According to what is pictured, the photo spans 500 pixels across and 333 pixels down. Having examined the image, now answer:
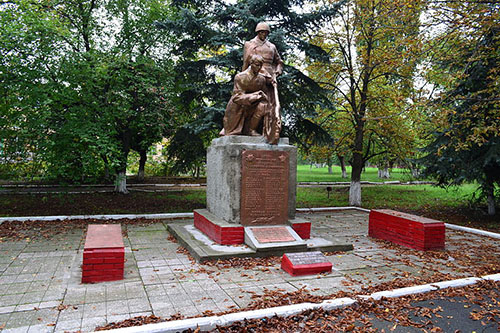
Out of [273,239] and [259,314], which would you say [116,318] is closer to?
[259,314]

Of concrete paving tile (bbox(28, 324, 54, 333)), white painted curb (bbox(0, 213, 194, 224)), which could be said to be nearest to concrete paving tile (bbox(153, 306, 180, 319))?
concrete paving tile (bbox(28, 324, 54, 333))

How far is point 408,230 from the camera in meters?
7.27

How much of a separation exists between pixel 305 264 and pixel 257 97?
11.6 feet

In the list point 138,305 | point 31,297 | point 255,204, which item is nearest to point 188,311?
point 138,305

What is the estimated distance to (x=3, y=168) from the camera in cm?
952

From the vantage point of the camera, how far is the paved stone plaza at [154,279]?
3.86m

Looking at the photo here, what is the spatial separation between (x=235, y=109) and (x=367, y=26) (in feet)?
27.7

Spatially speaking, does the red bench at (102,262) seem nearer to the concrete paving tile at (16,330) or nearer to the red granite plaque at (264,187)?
the concrete paving tile at (16,330)

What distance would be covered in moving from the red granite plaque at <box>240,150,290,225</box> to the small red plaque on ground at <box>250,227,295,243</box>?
0.23 meters

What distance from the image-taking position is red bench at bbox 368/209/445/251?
6.90 metres

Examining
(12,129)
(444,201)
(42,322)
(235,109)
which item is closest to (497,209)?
(444,201)

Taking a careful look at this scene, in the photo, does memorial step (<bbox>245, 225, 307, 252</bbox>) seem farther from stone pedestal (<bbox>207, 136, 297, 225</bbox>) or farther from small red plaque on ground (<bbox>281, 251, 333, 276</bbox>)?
small red plaque on ground (<bbox>281, 251, 333, 276</bbox>)

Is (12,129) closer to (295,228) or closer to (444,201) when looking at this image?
(295,228)

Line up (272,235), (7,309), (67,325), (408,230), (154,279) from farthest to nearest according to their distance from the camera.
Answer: (408,230) < (272,235) < (154,279) < (7,309) < (67,325)
